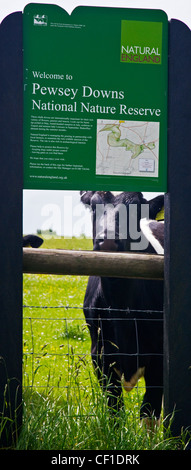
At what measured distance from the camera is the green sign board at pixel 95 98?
3.71 m

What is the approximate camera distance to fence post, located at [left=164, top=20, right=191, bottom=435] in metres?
3.78

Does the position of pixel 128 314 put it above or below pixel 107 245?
below

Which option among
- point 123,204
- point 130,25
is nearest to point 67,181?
point 130,25

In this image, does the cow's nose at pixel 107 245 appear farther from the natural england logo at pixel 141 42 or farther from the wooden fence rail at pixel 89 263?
the natural england logo at pixel 141 42

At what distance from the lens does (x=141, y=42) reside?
12.6 feet

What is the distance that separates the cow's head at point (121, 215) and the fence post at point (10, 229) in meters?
1.48

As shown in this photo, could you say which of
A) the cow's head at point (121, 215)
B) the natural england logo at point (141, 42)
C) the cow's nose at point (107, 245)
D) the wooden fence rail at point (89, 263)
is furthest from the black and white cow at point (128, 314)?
the natural england logo at point (141, 42)

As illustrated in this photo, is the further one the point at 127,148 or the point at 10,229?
the point at 127,148

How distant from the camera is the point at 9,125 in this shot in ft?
11.9

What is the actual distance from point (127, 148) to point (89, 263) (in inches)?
29.2

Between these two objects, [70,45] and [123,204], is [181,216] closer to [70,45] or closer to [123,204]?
[70,45]

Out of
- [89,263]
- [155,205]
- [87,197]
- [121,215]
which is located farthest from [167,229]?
→ [87,197]

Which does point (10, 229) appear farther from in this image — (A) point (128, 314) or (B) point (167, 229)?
(A) point (128, 314)

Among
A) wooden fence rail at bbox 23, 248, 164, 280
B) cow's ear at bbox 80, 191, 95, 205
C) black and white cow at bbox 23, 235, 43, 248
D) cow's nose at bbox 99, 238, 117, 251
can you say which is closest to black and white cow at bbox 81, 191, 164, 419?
cow's ear at bbox 80, 191, 95, 205
